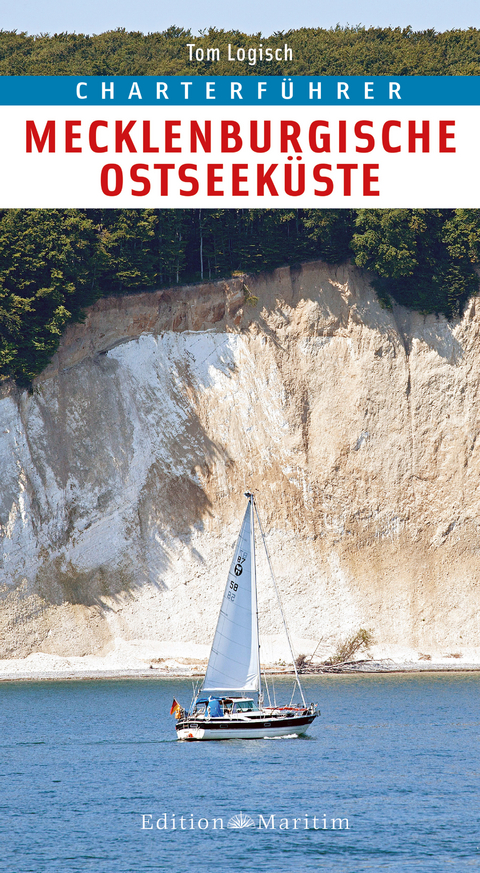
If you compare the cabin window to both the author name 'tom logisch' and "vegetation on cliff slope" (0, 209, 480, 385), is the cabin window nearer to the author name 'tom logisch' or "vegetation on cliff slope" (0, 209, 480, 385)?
"vegetation on cliff slope" (0, 209, 480, 385)

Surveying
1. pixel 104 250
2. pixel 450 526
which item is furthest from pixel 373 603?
pixel 104 250

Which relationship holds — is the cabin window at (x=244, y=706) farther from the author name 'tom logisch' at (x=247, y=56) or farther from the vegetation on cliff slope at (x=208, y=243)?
the author name 'tom logisch' at (x=247, y=56)

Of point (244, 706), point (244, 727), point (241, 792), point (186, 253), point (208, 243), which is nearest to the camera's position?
point (241, 792)

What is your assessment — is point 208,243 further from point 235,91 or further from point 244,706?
point 244,706

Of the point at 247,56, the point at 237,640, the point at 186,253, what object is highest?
the point at 247,56

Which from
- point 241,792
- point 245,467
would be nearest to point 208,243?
point 245,467

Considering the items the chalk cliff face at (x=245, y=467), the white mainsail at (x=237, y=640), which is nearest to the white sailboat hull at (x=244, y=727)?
the white mainsail at (x=237, y=640)
